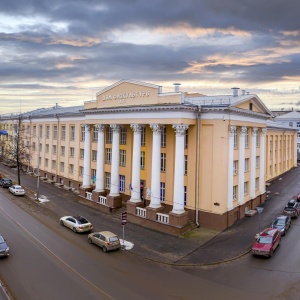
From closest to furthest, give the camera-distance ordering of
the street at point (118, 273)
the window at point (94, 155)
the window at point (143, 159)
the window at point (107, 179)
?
1. the street at point (118, 273)
2. the window at point (143, 159)
3. the window at point (107, 179)
4. the window at point (94, 155)

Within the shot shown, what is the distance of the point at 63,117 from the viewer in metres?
53.4

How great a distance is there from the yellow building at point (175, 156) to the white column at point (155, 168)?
104 mm

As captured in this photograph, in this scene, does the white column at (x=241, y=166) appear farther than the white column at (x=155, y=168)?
Yes

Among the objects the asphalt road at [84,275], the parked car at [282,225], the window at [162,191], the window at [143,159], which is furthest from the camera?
the window at [143,159]

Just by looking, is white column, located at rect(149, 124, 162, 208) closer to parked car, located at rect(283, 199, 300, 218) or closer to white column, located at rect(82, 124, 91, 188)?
white column, located at rect(82, 124, 91, 188)

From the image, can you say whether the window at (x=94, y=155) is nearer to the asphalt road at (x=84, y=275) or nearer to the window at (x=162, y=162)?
the window at (x=162, y=162)

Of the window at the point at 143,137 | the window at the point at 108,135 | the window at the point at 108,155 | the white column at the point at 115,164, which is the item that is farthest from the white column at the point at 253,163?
the window at the point at 108,155

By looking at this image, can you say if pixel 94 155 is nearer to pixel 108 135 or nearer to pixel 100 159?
pixel 108 135

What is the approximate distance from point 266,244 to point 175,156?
12.0 m

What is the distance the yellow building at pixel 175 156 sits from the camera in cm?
3172

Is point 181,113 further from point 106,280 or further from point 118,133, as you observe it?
point 106,280

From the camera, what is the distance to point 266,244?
977 inches

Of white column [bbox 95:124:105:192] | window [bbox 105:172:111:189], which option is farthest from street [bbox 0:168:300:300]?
window [bbox 105:172:111:189]

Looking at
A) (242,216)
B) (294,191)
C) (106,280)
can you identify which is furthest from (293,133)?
(106,280)
